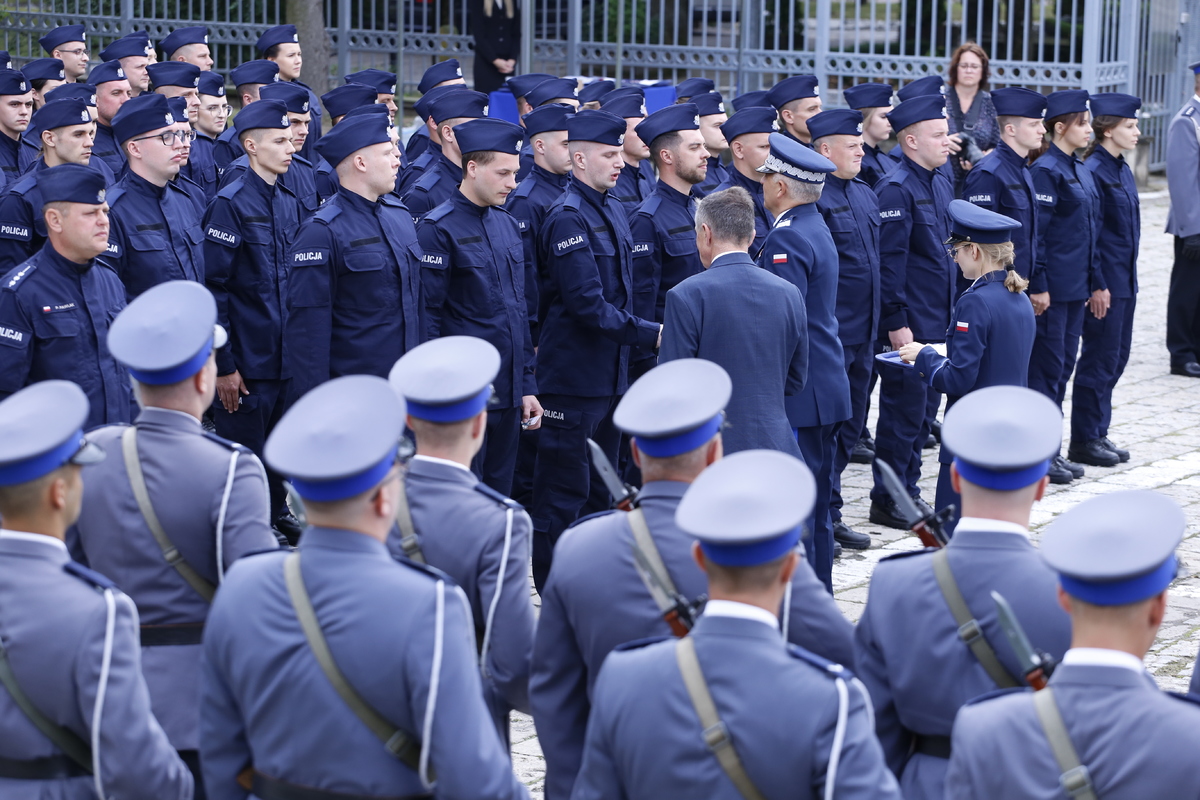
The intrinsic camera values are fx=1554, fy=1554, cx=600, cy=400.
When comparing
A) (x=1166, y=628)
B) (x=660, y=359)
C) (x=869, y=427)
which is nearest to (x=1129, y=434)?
(x=869, y=427)

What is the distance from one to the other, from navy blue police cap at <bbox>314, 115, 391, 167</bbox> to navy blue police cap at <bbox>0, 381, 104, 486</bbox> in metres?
3.58

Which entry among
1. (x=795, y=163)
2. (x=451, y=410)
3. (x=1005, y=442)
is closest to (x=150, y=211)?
(x=795, y=163)

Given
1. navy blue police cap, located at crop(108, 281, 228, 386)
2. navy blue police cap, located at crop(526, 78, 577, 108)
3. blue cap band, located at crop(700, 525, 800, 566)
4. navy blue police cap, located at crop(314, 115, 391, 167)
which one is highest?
navy blue police cap, located at crop(526, 78, 577, 108)

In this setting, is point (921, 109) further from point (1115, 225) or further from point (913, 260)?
point (1115, 225)

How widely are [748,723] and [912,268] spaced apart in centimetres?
616

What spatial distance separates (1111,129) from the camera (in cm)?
934

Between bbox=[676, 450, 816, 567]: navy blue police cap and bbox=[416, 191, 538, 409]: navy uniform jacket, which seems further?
bbox=[416, 191, 538, 409]: navy uniform jacket

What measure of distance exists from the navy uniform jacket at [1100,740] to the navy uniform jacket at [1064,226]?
670cm

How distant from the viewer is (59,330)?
221 inches

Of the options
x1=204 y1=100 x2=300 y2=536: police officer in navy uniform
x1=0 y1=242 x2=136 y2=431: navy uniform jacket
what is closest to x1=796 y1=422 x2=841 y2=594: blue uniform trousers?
x1=204 y1=100 x2=300 y2=536: police officer in navy uniform

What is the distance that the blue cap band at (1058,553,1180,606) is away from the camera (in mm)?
2553

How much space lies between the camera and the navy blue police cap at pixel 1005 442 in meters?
3.13

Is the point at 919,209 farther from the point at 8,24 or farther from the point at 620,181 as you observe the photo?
the point at 8,24

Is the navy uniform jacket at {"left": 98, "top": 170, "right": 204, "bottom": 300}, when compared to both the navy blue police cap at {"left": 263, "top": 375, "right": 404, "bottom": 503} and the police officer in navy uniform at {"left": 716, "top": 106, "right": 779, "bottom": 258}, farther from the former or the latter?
the navy blue police cap at {"left": 263, "top": 375, "right": 404, "bottom": 503}
